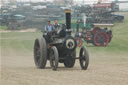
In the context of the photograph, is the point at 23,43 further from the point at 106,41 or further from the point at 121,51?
the point at 121,51

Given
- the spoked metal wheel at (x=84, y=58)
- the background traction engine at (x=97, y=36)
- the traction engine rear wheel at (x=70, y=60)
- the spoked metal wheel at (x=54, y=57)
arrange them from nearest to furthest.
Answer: the spoked metal wheel at (x=54, y=57)
the spoked metal wheel at (x=84, y=58)
the traction engine rear wheel at (x=70, y=60)
the background traction engine at (x=97, y=36)

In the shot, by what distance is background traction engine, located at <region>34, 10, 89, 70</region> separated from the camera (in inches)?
423

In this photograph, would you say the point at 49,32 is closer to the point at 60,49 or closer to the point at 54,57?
the point at 60,49

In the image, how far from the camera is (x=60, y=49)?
36.6 ft

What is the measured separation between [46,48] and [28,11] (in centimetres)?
3411

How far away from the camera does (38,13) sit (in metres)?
43.7

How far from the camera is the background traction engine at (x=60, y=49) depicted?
10750 mm

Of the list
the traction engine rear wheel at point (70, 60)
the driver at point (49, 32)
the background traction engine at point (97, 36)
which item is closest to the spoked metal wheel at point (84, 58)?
the traction engine rear wheel at point (70, 60)

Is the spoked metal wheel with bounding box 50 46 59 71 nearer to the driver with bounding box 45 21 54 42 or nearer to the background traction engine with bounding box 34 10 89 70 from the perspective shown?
the background traction engine with bounding box 34 10 89 70

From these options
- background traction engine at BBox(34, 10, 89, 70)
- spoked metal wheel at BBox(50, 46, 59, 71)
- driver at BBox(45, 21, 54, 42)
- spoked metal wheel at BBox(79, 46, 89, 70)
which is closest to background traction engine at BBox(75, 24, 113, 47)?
background traction engine at BBox(34, 10, 89, 70)

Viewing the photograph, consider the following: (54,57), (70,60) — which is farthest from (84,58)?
(54,57)

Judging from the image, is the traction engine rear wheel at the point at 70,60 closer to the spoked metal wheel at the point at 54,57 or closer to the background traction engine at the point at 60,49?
the background traction engine at the point at 60,49

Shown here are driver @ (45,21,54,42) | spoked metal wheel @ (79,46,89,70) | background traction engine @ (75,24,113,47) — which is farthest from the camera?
background traction engine @ (75,24,113,47)

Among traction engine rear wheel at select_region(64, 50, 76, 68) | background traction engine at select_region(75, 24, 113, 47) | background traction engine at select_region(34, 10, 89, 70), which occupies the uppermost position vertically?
background traction engine at select_region(34, 10, 89, 70)
